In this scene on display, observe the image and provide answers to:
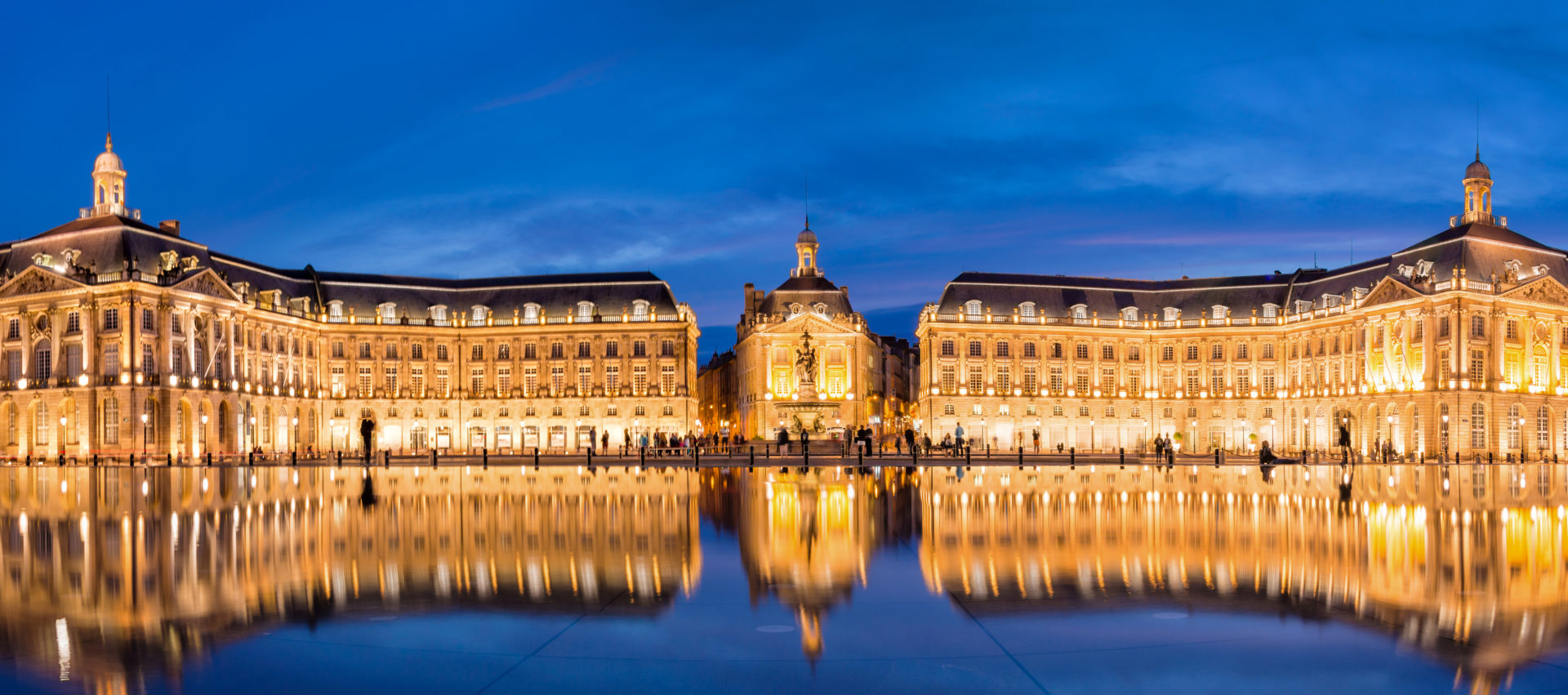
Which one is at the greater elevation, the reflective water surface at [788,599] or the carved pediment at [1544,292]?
the carved pediment at [1544,292]

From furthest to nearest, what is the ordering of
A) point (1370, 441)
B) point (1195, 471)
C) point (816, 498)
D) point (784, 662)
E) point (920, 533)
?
point (1370, 441) < point (1195, 471) < point (816, 498) < point (920, 533) < point (784, 662)

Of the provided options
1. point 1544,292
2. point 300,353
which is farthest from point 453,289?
point 1544,292

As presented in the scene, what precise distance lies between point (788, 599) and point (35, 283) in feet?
285

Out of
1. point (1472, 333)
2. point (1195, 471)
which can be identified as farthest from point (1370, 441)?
point (1195, 471)

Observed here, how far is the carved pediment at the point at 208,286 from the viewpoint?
82.1m

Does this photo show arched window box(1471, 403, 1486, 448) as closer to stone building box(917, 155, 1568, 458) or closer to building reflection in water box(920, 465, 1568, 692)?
stone building box(917, 155, 1568, 458)

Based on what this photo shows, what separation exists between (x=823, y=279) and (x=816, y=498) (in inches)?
3023

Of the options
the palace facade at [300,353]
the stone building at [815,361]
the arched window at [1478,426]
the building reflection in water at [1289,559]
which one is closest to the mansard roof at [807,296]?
the stone building at [815,361]

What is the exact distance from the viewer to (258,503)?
27.3 meters

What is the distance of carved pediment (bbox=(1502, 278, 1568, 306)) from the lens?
8575cm

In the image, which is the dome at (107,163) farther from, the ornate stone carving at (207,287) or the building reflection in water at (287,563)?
the building reflection in water at (287,563)

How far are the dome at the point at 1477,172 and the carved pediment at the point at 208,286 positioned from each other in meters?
88.6

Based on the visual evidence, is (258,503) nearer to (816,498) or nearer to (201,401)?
(816,498)

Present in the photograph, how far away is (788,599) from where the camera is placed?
39.1ft
